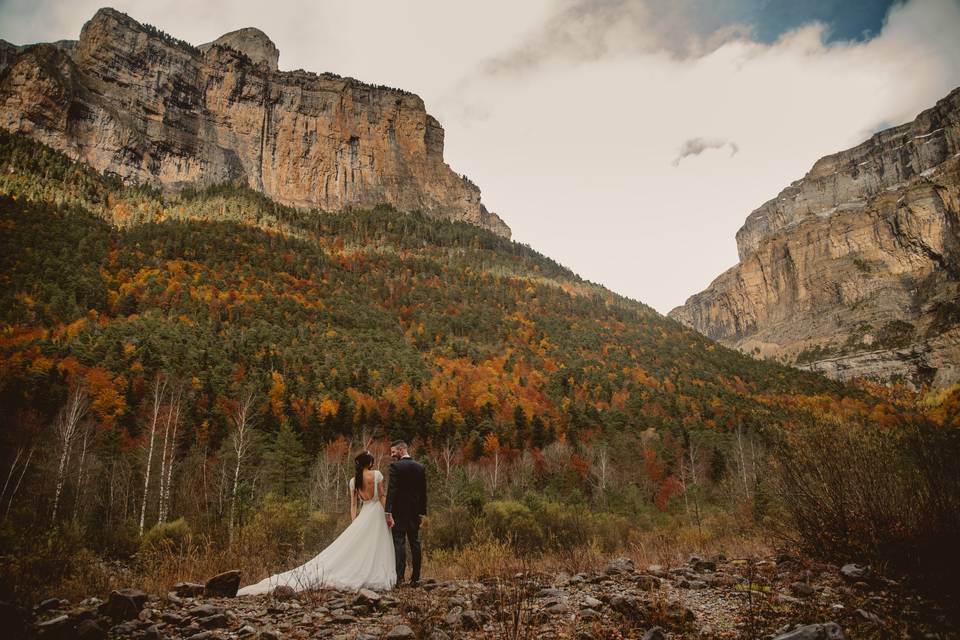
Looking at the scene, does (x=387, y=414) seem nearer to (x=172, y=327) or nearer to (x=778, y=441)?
(x=172, y=327)

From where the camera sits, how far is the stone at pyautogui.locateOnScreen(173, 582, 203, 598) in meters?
5.72

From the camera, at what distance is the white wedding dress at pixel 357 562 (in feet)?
21.4

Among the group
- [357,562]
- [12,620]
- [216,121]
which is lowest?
[357,562]

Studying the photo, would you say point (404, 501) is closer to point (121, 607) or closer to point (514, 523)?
point (121, 607)

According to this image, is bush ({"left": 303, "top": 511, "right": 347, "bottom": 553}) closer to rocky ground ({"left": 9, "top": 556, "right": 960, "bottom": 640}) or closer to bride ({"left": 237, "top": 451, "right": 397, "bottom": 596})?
bride ({"left": 237, "top": 451, "right": 397, "bottom": 596})

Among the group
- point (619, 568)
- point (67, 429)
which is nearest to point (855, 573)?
point (619, 568)

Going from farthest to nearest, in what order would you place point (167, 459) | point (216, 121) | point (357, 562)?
point (216, 121) < point (167, 459) < point (357, 562)

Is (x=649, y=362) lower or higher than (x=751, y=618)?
higher

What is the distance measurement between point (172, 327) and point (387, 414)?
31773 mm

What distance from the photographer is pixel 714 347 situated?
110312 mm

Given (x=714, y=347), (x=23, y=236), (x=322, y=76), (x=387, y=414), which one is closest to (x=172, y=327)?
(x=387, y=414)

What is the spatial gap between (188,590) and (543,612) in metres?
4.30

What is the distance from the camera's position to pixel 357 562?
704 cm

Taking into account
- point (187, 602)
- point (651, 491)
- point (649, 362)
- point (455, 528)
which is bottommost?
point (651, 491)
